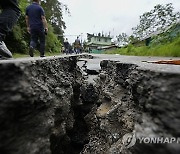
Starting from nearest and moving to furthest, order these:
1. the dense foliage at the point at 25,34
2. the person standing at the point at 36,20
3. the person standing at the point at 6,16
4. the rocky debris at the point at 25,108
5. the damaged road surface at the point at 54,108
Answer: the damaged road surface at the point at 54,108
the rocky debris at the point at 25,108
the person standing at the point at 6,16
the person standing at the point at 36,20
the dense foliage at the point at 25,34

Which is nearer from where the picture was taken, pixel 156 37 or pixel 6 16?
pixel 6 16

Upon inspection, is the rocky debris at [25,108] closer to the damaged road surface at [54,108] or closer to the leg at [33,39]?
the damaged road surface at [54,108]

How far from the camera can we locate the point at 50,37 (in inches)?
724

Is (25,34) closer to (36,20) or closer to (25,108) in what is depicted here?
(36,20)

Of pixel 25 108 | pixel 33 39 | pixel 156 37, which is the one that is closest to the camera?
pixel 25 108

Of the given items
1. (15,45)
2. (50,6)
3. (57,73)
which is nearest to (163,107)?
(57,73)

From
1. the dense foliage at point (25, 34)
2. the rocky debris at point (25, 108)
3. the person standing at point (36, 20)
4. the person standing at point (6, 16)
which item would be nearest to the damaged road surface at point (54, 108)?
the rocky debris at point (25, 108)

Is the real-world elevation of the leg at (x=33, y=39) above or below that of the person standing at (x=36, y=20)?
below

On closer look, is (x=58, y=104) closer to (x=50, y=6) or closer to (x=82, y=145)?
(x=82, y=145)

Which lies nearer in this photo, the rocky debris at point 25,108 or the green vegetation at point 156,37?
the rocky debris at point 25,108

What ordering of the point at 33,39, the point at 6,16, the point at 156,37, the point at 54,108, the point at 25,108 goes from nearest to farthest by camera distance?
1. the point at 25,108
2. the point at 54,108
3. the point at 6,16
4. the point at 33,39
5. the point at 156,37

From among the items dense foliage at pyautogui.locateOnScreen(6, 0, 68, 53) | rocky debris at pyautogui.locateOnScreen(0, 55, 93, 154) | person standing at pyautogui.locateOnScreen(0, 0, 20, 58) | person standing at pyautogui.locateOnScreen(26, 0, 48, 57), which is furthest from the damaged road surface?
dense foliage at pyautogui.locateOnScreen(6, 0, 68, 53)

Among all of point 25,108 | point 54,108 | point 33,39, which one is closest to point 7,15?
point 54,108

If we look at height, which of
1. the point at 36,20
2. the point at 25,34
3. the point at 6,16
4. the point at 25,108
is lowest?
the point at 25,34
